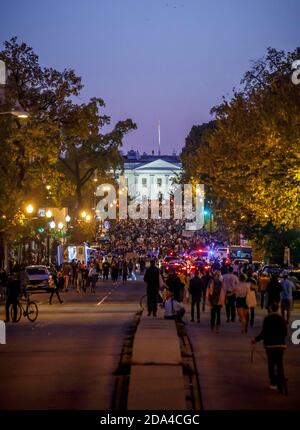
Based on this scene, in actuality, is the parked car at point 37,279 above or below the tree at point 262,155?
below

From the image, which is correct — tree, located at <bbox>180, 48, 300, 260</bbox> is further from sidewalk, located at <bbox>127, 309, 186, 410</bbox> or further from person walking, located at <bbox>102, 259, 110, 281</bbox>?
person walking, located at <bbox>102, 259, 110, 281</bbox>

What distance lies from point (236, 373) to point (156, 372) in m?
1.75

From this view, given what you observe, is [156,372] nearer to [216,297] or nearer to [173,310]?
[216,297]

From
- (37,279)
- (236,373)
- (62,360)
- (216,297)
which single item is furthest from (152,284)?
(37,279)

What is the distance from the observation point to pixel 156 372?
18.8 meters

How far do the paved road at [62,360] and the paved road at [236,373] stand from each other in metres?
1.87

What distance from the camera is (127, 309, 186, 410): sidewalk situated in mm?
15414

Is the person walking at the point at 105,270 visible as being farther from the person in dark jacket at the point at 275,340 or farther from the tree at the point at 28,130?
the person in dark jacket at the point at 275,340

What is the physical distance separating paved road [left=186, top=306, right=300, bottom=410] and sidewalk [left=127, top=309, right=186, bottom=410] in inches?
19.7

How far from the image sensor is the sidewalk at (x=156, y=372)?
607 inches


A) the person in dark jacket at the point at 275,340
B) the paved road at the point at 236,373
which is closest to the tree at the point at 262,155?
the paved road at the point at 236,373

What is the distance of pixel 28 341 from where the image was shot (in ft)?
86.0
